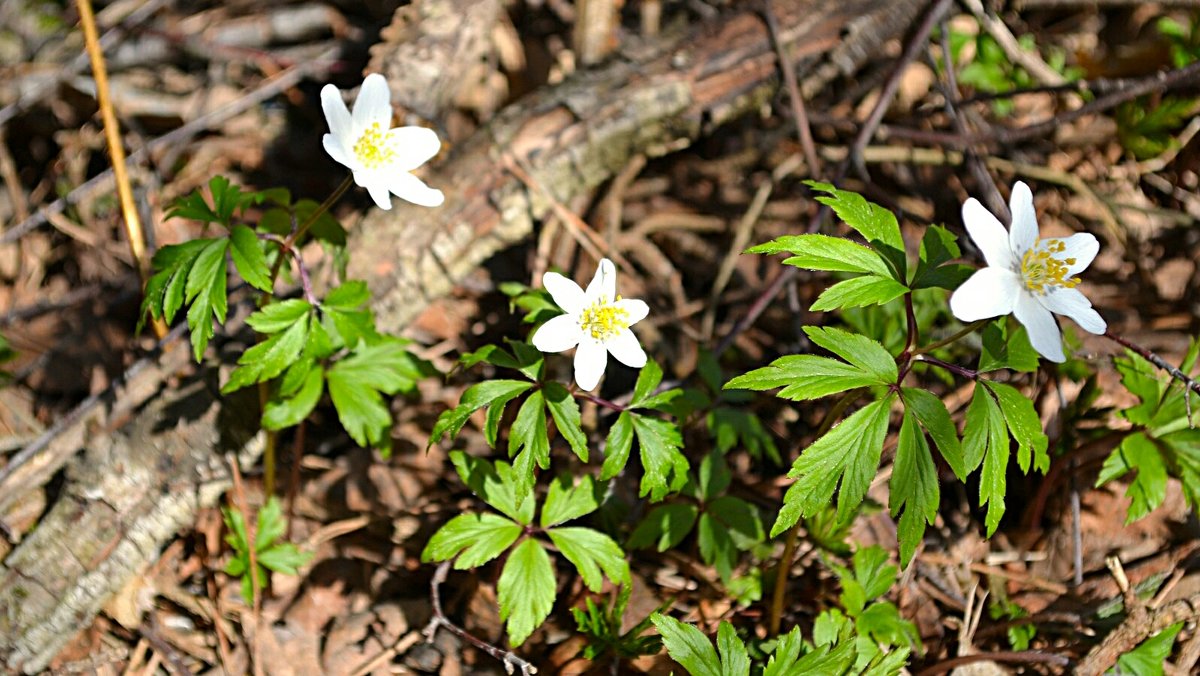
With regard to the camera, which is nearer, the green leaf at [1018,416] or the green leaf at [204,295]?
the green leaf at [1018,416]

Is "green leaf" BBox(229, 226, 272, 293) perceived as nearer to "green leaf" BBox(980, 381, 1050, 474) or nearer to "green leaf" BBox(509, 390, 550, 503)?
"green leaf" BBox(509, 390, 550, 503)

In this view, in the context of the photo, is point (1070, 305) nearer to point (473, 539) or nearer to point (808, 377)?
point (808, 377)

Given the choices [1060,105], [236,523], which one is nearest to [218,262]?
[236,523]

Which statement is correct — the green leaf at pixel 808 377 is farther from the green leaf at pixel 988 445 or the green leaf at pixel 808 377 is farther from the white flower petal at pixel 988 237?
the white flower petal at pixel 988 237

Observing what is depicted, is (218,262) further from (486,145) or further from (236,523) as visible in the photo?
(486,145)

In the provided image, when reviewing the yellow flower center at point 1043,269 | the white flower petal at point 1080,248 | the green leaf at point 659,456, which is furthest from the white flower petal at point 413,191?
the white flower petal at point 1080,248
